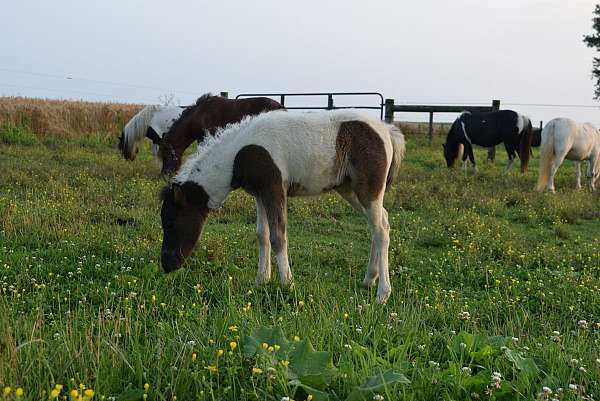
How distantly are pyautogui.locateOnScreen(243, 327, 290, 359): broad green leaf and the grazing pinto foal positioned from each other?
6.94 feet

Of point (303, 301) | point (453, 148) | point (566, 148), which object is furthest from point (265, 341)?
point (453, 148)

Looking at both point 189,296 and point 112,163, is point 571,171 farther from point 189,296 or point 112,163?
point 189,296

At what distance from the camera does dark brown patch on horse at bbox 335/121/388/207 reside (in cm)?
516

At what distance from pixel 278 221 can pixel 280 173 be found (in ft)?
1.47

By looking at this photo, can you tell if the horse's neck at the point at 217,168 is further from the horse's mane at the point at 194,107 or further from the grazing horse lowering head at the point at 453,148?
the grazing horse lowering head at the point at 453,148

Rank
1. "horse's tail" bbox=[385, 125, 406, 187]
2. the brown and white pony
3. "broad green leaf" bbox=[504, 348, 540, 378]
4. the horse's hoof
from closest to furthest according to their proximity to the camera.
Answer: "broad green leaf" bbox=[504, 348, 540, 378]
the horse's hoof
"horse's tail" bbox=[385, 125, 406, 187]
the brown and white pony

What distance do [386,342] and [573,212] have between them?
7.85m

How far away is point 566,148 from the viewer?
12.7m

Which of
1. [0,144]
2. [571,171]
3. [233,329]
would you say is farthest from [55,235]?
[571,171]

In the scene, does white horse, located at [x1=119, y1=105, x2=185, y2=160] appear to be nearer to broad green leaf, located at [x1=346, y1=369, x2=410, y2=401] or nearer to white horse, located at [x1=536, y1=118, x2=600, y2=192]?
white horse, located at [x1=536, y1=118, x2=600, y2=192]

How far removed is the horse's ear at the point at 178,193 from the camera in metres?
5.28

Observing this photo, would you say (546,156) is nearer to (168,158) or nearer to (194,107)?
(194,107)

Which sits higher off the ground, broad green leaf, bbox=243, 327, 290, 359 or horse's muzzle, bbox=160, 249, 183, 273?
broad green leaf, bbox=243, 327, 290, 359

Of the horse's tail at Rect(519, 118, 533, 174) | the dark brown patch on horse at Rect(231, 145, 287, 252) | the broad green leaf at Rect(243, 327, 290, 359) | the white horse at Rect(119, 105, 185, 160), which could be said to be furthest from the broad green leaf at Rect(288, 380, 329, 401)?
the horse's tail at Rect(519, 118, 533, 174)
